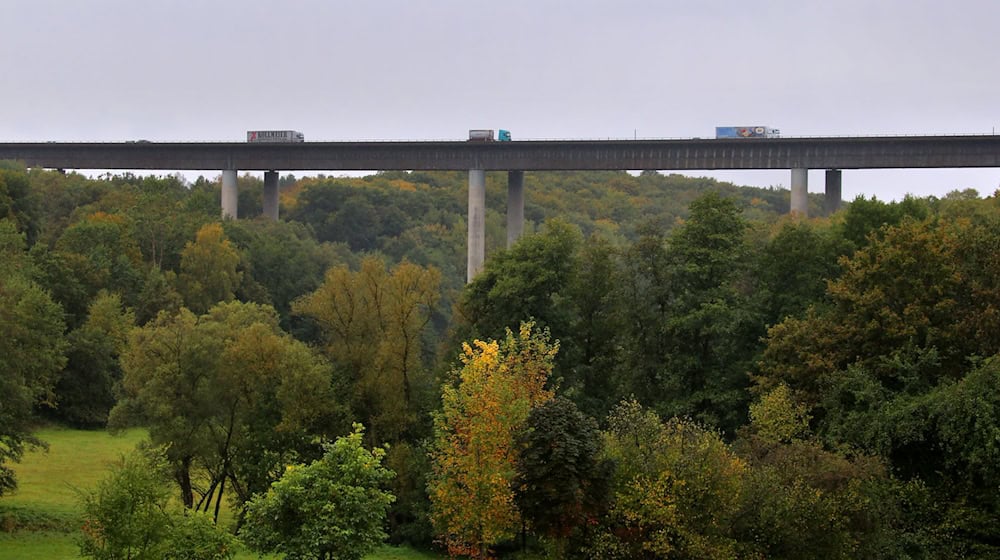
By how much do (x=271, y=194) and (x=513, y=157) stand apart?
27.9m

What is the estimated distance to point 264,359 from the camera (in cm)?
5219

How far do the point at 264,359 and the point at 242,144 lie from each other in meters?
60.5

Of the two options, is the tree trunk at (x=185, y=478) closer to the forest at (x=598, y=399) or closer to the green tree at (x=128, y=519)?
the forest at (x=598, y=399)

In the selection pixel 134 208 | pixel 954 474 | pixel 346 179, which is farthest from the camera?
pixel 346 179

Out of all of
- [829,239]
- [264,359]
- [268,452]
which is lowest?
[268,452]

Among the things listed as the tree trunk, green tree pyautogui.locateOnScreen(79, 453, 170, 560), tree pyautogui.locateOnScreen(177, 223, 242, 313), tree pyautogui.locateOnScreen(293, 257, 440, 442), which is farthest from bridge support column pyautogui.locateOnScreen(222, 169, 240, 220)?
green tree pyautogui.locateOnScreen(79, 453, 170, 560)

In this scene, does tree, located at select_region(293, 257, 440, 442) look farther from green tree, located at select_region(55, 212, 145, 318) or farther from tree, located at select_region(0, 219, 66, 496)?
green tree, located at select_region(55, 212, 145, 318)

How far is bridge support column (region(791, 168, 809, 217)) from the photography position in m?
94.3

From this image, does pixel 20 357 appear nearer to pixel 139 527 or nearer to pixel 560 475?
pixel 139 527

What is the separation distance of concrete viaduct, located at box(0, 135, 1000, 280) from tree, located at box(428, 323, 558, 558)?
182 feet

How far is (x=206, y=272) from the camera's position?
3521 inches

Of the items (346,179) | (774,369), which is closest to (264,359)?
(774,369)

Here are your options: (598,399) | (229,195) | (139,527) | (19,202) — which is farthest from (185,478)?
(229,195)

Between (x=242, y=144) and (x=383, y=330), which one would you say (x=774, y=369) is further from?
(x=242, y=144)
